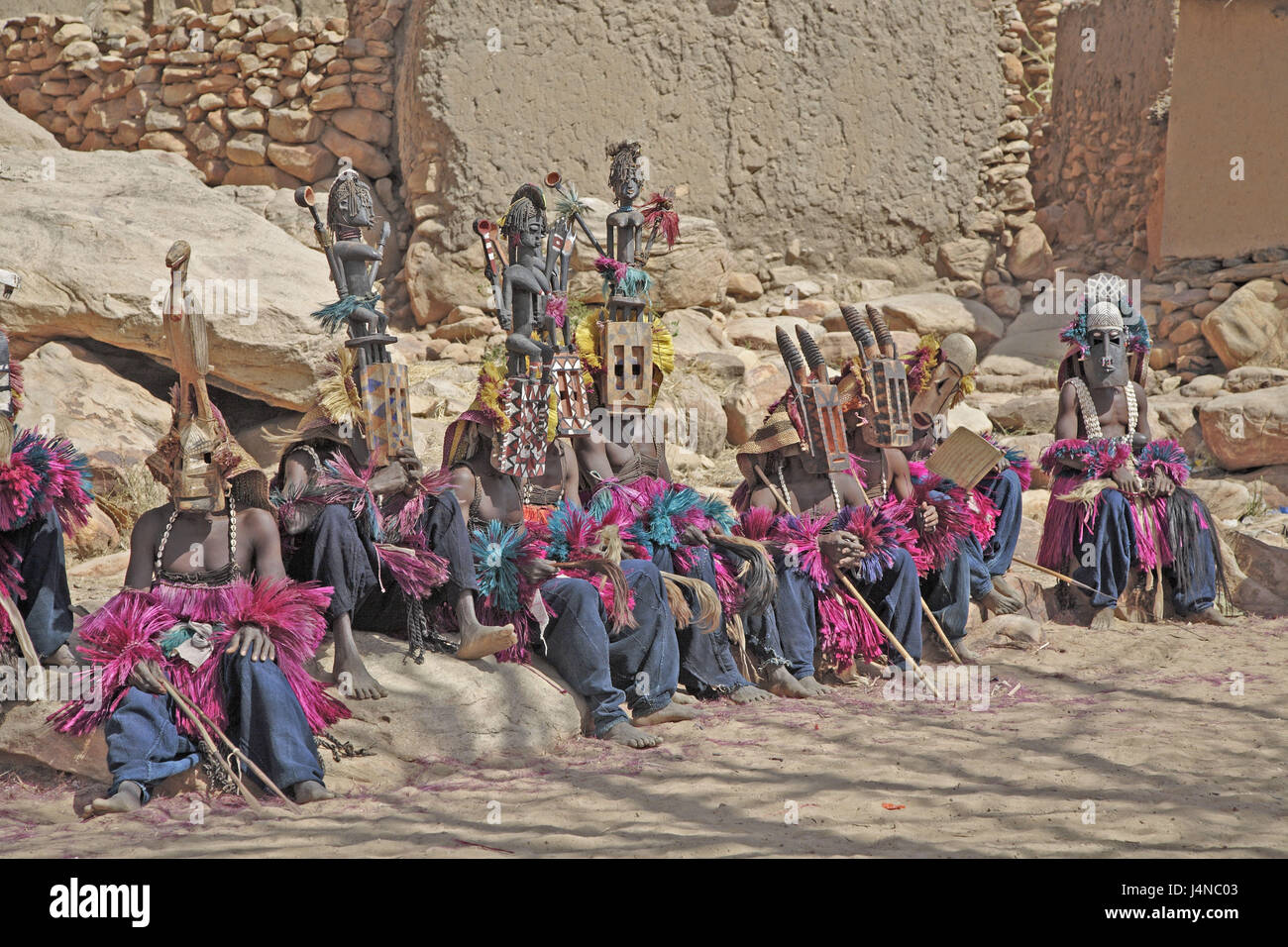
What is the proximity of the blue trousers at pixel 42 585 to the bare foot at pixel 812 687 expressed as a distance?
287 cm

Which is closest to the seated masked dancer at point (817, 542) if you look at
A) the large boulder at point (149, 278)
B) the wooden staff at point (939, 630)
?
the wooden staff at point (939, 630)

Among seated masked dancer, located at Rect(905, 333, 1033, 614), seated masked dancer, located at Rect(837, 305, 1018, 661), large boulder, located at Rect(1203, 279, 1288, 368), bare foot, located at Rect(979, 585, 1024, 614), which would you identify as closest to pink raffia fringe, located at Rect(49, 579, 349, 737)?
seated masked dancer, located at Rect(837, 305, 1018, 661)

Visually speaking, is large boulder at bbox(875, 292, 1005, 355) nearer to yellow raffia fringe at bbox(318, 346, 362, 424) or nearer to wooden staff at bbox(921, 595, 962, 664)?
wooden staff at bbox(921, 595, 962, 664)

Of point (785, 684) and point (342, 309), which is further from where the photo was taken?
point (785, 684)

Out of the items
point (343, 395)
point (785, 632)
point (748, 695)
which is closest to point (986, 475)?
point (785, 632)

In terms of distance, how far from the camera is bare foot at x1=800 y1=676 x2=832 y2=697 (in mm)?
5512

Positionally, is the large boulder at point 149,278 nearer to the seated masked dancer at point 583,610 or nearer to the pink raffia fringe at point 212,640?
the seated masked dancer at point 583,610

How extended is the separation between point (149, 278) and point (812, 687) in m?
5.00

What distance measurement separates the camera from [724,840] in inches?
144

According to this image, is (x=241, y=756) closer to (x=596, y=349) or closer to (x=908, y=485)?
(x=596, y=349)

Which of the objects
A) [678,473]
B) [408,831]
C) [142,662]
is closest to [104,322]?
[678,473]

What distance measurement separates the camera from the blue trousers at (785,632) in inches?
221

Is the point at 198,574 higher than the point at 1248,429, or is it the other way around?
the point at 1248,429

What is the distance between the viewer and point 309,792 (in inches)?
160
